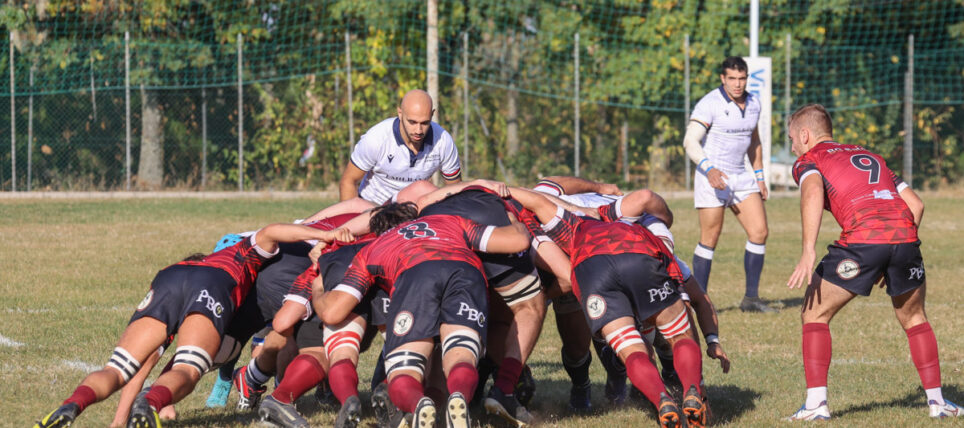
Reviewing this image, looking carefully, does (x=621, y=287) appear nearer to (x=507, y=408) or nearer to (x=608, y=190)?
(x=507, y=408)

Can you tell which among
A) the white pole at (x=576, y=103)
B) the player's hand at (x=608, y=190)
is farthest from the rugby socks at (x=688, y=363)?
the white pole at (x=576, y=103)

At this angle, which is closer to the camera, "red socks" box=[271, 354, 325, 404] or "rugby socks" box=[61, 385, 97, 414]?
"rugby socks" box=[61, 385, 97, 414]

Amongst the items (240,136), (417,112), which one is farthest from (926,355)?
(240,136)

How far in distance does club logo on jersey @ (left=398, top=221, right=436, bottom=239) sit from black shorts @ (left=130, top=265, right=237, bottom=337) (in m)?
0.95

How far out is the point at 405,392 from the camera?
4.74 metres

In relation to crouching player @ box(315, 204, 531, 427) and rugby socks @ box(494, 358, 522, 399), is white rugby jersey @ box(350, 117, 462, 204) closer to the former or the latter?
crouching player @ box(315, 204, 531, 427)

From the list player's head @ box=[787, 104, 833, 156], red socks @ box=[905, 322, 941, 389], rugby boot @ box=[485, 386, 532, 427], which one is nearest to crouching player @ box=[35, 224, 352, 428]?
rugby boot @ box=[485, 386, 532, 427]

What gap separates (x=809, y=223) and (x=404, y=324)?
7.05 ft

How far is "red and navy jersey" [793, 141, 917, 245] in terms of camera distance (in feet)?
17.9

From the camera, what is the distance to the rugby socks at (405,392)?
470cm

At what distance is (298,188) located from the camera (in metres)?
20.8

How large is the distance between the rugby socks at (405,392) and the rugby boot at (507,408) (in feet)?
1.52

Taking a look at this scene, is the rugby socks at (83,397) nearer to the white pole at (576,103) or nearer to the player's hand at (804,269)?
the player's hand at (804,269)

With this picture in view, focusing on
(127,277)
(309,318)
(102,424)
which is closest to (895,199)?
(309,318)
